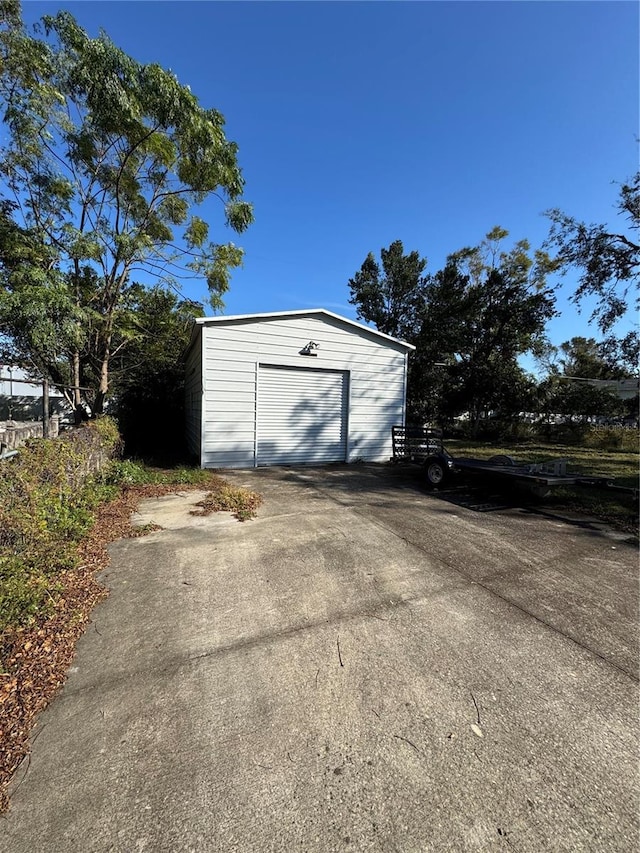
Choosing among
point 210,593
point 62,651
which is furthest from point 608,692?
point 62,651

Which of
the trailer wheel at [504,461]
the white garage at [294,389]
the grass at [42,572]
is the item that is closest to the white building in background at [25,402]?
the white garage at [294,389]

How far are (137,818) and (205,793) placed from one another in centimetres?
24

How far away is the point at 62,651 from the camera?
228cm

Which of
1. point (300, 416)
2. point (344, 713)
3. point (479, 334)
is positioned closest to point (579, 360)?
point (479, 334)

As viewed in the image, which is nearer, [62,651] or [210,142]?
[62,651]

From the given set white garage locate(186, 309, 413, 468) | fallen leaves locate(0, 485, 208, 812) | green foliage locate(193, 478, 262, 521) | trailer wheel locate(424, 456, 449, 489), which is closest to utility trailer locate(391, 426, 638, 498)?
trailer wheel locate(424, 456, 449, 489)

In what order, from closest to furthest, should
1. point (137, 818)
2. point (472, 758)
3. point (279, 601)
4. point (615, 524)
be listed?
point (137, 818)
point (472, 758)
point (279, 601)
point (615, 524)

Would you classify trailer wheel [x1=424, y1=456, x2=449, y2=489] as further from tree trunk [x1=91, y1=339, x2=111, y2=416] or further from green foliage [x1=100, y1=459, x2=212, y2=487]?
tree trunk [x1=91, y1=339, x2=111, y2=416]

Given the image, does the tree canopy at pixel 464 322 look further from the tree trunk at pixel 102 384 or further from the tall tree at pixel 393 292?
the tree trunk at pixel 102 384

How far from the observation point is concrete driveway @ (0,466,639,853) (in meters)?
1.37

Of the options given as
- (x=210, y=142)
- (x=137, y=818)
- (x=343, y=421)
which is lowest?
(x=137, y=818)

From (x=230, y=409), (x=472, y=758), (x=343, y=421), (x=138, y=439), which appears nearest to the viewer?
(x=472, y=758)

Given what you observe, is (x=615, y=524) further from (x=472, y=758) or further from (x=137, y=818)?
(x=137, y=818)

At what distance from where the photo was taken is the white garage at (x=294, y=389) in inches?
332
